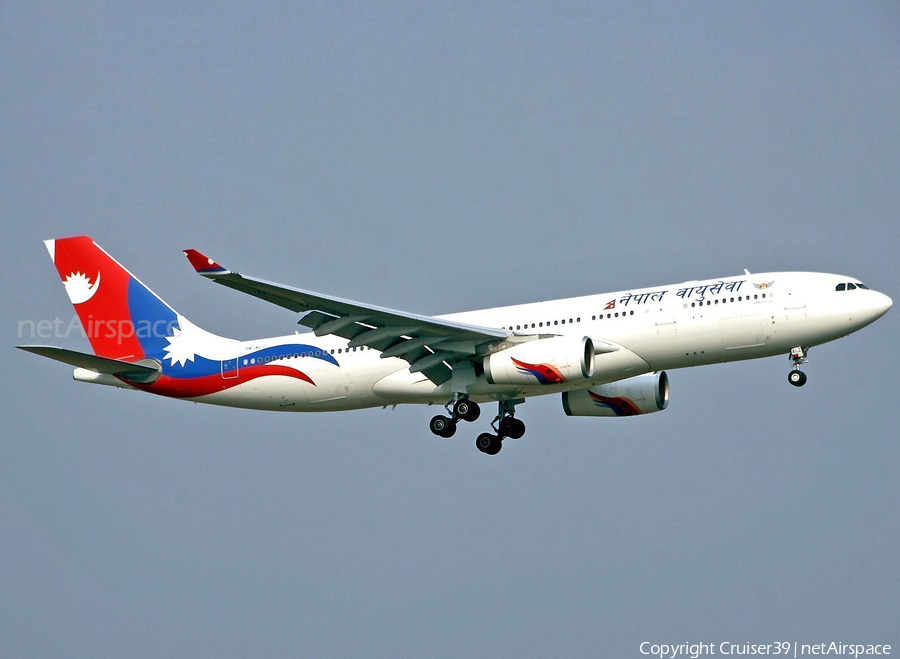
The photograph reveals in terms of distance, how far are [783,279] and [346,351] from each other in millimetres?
14226

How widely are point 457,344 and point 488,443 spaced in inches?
199

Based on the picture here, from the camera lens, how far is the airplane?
34.1 metres

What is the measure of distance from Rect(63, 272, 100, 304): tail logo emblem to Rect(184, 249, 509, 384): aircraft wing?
37.2 ft

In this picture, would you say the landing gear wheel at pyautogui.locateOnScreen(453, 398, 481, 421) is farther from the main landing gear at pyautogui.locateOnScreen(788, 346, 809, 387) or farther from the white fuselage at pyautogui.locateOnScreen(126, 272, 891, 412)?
the main landing gear at pyautogui.locateOnScreen(788, 346, 809, 387)

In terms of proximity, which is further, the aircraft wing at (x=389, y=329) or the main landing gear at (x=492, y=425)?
the main landing gear at (x=492, y=425)

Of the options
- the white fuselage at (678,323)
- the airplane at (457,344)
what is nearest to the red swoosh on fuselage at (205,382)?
the airplane at (457,344)

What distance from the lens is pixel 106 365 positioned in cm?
3841

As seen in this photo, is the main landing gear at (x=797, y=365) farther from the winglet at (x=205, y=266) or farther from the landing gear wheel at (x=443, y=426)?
the winglet at (x=205, y=266)

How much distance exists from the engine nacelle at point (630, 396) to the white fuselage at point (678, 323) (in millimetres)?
4025

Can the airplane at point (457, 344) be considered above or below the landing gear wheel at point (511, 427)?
above

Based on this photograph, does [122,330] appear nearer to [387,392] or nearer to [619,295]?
[387,392]

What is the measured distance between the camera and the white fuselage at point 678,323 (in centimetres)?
3400

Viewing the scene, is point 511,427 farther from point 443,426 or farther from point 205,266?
point 205,266

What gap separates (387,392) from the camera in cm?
3747
